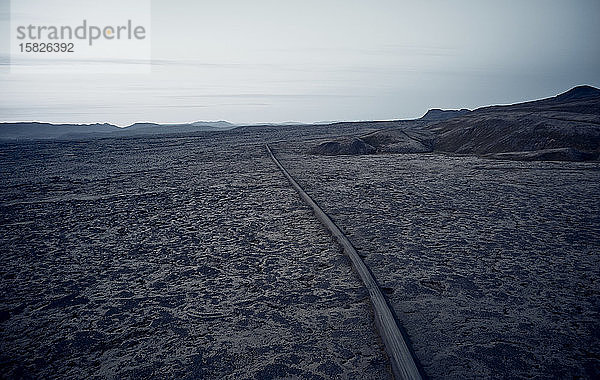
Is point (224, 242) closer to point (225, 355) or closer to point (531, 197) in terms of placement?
point (225, 355)

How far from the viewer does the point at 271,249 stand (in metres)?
3.94

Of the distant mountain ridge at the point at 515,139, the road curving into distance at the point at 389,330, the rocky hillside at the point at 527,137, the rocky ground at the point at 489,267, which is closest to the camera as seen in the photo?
the road curving into distance at the point at 389,330

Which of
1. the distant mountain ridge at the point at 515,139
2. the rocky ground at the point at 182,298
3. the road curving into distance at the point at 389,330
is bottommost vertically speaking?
the rocky ground at the point at 182,298

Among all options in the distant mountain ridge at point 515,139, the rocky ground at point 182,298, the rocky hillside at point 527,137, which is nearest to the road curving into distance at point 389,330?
the rocky ground at point 182,298

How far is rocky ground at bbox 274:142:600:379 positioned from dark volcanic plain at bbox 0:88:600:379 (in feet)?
0.05

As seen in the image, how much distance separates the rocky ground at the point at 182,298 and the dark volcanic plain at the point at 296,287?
15mm

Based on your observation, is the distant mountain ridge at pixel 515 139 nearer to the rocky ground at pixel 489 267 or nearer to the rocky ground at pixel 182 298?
the rocky ground at pixel 489 267

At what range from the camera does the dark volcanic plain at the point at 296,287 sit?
2039mm

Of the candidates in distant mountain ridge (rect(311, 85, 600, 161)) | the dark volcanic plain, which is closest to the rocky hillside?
distant mountain ridge (rect(311, 85, 600, 161))

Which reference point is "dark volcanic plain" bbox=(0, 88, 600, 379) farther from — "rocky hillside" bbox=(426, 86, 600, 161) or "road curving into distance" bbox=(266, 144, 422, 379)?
"rocky hillside" bbox=(426, 86, 600, 161)

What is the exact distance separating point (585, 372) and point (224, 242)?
3.43 meters

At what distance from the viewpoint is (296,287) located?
2.97 m

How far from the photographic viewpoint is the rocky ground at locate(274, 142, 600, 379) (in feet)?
6.63

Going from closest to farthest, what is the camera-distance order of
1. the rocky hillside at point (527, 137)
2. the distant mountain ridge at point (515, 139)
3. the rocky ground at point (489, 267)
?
the rocky ground at point (489, 267)
the distant mountain ridge at point (515, 139)
the rocky hillside at point (527, 137)
